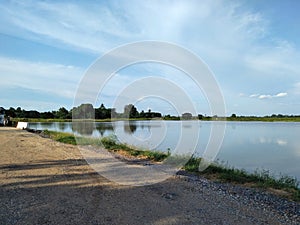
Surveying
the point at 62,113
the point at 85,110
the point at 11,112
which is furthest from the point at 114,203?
the point at 62,113

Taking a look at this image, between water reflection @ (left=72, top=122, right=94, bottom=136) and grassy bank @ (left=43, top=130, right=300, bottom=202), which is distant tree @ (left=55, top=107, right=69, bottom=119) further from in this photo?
grassy bank @ (left=43, top=130, right=300, bottom=202)

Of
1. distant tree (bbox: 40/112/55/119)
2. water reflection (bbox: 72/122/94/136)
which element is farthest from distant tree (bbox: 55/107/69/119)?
water reflection (bbox: 72/122/94/136)

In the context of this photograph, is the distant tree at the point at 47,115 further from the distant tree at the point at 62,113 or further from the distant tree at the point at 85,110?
the distant tree at the point at 85,110

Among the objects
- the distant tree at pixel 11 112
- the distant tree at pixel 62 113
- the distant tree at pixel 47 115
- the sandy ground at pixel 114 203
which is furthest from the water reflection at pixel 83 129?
the distant tree at pixel 47 115

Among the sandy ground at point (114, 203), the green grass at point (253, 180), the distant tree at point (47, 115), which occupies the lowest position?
the green grass at point (253, 180)

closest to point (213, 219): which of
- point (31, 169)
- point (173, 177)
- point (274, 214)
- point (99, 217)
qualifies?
point (274, 214)

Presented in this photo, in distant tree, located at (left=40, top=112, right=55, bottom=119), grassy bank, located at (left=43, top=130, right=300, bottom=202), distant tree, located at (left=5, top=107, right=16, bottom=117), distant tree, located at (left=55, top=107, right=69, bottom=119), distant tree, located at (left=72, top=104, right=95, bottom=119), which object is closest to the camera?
grassy bank, located at (left=43, top=130, right=300, bottom=202)

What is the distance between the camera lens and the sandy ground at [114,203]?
417 centimetres

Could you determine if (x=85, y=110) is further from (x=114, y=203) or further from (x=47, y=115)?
(x=47, y=115)

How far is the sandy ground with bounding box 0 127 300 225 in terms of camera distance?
417 centimetres

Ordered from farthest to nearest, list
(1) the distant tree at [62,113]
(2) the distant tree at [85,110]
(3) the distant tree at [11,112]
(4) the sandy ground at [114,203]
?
(1) the distant tree at [62,113] → (3) the distant tree at [11,112] → (2) the distant tree at [85,110] → (4) the sandy ground at [114,203]

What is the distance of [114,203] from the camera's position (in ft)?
15.9

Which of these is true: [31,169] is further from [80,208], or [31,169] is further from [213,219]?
[213,219]

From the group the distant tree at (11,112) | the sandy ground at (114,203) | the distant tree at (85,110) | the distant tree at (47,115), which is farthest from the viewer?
the distant tree at (47,115)
